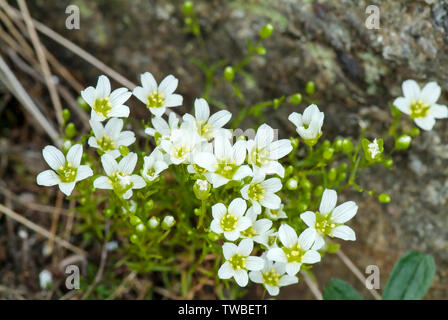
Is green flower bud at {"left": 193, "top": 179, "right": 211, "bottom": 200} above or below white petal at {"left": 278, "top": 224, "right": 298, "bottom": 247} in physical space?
above

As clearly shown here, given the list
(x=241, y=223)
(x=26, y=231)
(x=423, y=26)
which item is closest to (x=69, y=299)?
(x=26, y=231)

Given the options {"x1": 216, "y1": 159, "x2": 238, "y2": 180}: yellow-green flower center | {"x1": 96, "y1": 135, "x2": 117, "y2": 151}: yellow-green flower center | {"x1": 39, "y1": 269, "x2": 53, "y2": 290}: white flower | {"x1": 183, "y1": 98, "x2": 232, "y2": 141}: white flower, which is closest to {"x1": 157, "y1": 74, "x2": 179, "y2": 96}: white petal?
{"x1": 183, "y1": 98, "x2": 232, "y2": 141}: white flower

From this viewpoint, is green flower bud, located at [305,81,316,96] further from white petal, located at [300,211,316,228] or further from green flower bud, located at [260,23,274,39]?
white petal, located at [300,211,316,228]

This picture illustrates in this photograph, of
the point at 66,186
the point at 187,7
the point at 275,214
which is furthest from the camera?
the point at 187,7

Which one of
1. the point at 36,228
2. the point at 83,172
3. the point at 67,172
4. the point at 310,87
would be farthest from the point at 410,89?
the point at 36,228

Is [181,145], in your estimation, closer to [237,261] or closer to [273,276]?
[237,261]

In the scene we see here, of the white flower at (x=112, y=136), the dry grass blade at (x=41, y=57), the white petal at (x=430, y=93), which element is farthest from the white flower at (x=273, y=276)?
the dry grass blade at (x=41, y=57)

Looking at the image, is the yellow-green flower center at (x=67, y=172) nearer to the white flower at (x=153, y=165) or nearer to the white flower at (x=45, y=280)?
the white flower at (x=153, y=165)
